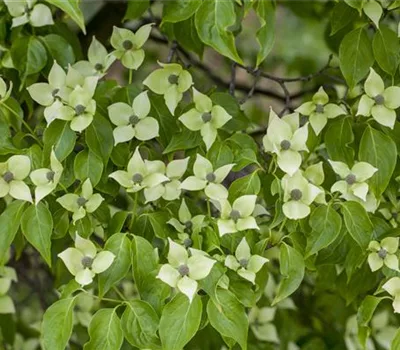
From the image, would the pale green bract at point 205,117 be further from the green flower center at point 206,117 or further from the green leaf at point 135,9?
the green leaf at point 135,9

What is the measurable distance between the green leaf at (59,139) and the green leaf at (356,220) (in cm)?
29

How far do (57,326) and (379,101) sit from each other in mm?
404

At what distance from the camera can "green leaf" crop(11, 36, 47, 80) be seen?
3.35ft

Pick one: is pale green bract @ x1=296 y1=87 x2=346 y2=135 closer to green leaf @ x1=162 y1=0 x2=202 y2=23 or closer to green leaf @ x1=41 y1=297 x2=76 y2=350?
green leaf @ x1=162 y1=0 x2=202 y2=23

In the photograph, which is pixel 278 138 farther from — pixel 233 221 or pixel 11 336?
pixel 11 336

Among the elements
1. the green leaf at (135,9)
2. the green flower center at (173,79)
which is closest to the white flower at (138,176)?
the green flower center at (173,79)

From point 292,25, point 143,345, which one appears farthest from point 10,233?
point 292,25

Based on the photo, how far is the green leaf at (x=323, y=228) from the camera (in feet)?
2.89

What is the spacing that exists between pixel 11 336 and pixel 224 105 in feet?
1.65

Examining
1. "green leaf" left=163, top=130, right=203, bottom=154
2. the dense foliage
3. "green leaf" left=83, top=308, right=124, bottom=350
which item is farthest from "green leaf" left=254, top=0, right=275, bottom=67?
"green leaf" left=83, top=308, right=124, bottom=350

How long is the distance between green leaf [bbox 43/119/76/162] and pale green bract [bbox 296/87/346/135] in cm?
25

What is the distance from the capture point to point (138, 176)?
918 millimetres

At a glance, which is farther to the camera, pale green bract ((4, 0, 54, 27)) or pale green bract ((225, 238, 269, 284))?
pale green bract ((4, 0, 54, 27))

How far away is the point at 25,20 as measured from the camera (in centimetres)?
101
